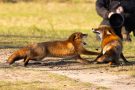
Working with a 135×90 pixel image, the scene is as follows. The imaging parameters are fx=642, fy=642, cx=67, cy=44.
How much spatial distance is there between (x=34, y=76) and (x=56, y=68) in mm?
1050

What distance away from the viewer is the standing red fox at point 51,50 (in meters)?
11.3

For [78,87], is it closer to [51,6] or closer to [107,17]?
[107,17]

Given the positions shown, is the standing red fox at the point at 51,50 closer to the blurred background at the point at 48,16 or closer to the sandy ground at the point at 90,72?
the sandy ground at the point at 90,72

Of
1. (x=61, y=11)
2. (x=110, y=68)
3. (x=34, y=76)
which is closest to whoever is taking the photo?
(x=34, y=76)

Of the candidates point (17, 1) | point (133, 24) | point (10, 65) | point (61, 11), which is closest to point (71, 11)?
point (61, 11)

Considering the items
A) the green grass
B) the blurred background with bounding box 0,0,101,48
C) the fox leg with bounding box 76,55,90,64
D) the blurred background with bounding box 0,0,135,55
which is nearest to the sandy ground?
the fox leg with bounding box 76,55,90,64

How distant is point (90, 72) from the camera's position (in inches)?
423

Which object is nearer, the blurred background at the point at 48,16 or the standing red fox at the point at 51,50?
the standing red fox at the point at 51,50

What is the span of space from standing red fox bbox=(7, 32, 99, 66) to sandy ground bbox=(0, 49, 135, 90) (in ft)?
0.53

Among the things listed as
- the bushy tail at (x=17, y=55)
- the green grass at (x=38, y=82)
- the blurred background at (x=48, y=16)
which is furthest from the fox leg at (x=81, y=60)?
the blurred background at (x=48, y=16)

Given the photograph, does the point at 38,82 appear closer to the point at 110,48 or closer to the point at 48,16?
the point at 110,48

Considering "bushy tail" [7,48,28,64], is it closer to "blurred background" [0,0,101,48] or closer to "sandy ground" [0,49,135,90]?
"sandy ground" [0,49,135,90]

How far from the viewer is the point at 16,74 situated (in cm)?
1038

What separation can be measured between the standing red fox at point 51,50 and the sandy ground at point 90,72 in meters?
0.16
